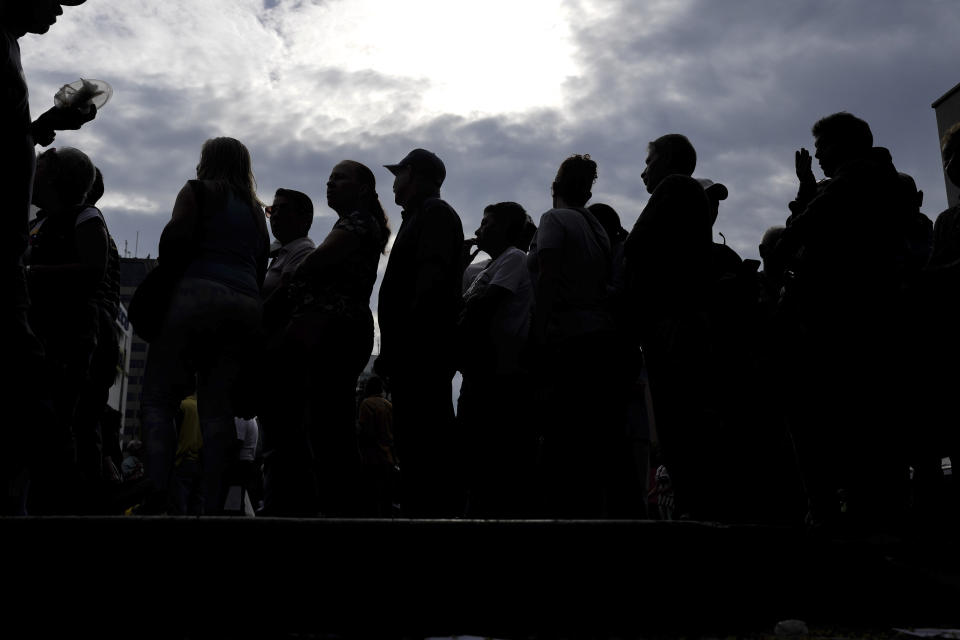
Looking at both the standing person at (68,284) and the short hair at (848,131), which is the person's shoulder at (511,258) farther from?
the standing person at (68,284)

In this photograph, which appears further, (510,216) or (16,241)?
(510,216)

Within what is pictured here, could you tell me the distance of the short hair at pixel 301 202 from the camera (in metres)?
5.04

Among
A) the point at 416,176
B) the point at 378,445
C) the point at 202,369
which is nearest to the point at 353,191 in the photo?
the point at 416,176

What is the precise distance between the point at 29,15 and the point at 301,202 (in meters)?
2.45

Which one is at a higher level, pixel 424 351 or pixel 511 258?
pixel 511 258

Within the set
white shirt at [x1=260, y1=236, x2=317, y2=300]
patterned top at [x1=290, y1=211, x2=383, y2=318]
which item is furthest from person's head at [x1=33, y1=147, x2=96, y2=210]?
patterned top at [x1=290, y1=211, x2=383, y2=318]

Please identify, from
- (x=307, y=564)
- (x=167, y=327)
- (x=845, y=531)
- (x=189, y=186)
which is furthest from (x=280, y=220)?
(x=845, y=531)

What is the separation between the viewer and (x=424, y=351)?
4.13m

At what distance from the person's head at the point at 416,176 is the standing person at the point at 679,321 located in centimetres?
123

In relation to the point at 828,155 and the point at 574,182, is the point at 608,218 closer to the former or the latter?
the point at 574,182

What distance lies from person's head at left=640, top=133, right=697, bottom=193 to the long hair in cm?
147

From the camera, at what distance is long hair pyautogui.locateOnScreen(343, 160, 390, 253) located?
4590mm

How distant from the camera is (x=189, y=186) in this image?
4.04 m

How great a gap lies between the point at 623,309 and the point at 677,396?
523 mm
